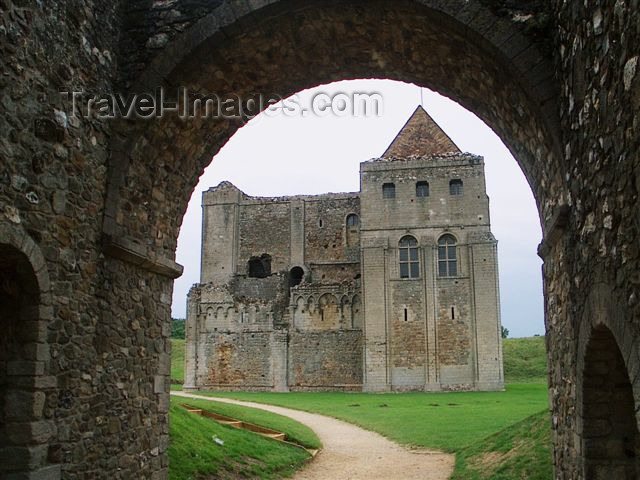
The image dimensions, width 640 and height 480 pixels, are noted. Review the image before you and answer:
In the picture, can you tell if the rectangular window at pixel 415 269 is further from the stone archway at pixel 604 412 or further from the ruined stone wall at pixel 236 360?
the stone archway at pixel 604 412

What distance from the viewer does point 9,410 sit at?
19.1 feet

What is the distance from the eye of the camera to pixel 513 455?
33.8 feet

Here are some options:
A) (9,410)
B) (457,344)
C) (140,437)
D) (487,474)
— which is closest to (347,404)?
(457,344)

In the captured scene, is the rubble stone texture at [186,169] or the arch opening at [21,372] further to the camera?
the arch opening at [21,372]

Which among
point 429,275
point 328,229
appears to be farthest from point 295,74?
point 328,229

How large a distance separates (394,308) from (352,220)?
A: 40.9ft

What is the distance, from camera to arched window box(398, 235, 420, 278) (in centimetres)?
3788

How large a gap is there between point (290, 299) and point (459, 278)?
420 inches

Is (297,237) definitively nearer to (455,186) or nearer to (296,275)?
(296,275)

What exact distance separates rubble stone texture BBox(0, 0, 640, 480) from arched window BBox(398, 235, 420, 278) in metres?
29.7

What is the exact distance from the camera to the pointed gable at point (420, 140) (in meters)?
40.2

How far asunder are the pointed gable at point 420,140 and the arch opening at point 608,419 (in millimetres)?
34988

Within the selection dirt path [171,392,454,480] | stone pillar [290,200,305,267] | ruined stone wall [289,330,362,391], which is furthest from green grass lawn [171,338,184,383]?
dirt path [171,392,454,480]

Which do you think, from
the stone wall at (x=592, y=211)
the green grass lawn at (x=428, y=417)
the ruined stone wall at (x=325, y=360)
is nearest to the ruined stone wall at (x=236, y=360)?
the ruined stone wall at (x=325, y=360)
